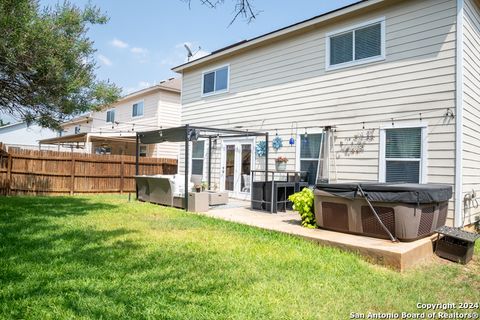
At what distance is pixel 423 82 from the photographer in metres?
6.98

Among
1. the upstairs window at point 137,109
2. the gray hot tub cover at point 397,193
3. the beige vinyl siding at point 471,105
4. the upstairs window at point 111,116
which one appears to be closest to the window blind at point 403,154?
the beige vinyl siding at point 471,105

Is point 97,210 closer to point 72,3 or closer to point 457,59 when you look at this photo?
point 72,3

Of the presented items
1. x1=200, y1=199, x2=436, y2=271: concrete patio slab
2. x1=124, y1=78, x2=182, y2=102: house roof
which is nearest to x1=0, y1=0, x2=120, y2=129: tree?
x1=200, y1=199, x2=436, y2=271: concrete patio slab

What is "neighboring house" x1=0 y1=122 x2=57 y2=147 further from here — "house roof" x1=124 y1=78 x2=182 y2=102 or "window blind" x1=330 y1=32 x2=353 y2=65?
"window blind" x1=330 y1=32 x2=353 y2=65

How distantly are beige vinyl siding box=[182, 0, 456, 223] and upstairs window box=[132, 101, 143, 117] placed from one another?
861 centimetres

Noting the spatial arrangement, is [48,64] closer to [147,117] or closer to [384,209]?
[384,209]

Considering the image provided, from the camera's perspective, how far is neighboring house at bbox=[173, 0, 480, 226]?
6613mm

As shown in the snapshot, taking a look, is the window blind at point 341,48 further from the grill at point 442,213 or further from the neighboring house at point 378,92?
the grill at point 442,213

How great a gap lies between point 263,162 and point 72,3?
6243mm

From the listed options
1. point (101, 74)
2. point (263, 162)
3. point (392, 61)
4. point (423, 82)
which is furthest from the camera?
point (263, 162)

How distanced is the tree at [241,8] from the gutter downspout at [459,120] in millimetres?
4850

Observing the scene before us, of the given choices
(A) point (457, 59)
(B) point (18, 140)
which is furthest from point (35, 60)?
(B) point (18, 140)

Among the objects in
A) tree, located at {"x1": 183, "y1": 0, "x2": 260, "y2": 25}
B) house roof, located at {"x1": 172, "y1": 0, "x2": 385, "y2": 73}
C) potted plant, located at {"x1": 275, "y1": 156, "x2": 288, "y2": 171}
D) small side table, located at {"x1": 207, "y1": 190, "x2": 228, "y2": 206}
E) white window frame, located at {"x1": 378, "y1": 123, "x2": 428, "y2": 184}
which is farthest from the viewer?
small side table, located at {"x1": 207, "y1": 190, "x2": 228, "y2": 206}

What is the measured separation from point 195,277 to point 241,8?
298cm
